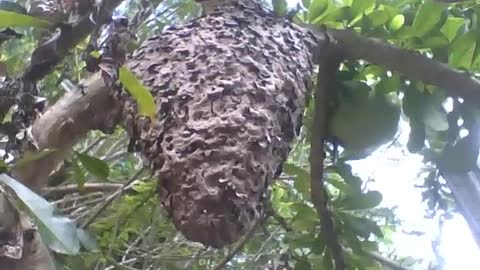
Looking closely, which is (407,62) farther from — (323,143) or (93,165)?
(93,165)

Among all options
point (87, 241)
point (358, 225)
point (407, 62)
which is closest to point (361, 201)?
point (358, 225)

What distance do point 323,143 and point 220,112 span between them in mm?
167

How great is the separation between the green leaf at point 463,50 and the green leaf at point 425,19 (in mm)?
21

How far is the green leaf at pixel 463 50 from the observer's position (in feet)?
1.54

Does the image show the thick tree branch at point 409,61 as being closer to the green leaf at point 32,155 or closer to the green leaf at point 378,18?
the green leaf at point 378,18

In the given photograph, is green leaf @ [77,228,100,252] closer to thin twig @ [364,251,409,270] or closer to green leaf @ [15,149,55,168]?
green leaf @ [15,149,55,168]

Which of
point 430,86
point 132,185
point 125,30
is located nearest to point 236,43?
point 125,30

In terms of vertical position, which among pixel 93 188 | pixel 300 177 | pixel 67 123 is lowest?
pixel 93 188

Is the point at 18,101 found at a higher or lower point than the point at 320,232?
higher

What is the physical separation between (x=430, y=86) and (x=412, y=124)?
0.09 feet

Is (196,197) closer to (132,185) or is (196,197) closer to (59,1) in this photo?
(59,1)

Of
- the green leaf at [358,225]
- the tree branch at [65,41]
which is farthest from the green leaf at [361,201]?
the tree branch at [65,41]

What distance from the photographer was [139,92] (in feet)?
1.08

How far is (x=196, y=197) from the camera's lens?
0.30m
